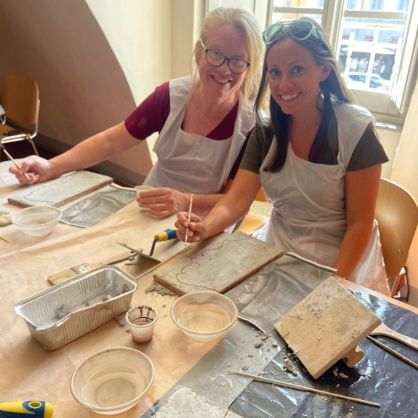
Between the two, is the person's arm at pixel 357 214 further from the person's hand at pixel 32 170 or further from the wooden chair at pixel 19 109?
the wooden chair at pixel 19 109

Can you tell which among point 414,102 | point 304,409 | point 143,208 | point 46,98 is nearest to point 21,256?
point 143,208

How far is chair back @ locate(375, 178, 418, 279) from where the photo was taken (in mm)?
1309

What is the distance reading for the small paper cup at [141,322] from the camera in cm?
75

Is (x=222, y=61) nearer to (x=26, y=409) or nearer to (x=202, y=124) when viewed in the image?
(x=202, y=124)

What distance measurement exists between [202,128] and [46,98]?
268 centimetres

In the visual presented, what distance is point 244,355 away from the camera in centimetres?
75

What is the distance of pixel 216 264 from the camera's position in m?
0.99

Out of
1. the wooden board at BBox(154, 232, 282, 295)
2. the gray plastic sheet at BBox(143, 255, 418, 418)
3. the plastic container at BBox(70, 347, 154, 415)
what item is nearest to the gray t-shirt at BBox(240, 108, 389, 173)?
the wooden board at BBox(154, 232, 282, 295)

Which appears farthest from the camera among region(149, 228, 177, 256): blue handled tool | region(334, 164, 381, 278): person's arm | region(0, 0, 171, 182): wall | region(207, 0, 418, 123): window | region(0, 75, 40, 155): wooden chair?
region(0, 75, 40, 155): wooden chair

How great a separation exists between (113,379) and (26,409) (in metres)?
0.14

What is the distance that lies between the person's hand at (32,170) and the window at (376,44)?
172 centimetres

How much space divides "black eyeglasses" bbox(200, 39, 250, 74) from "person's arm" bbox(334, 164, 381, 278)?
544mm

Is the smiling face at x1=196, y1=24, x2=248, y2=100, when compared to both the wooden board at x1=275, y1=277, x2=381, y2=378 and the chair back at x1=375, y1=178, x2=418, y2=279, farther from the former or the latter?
the wooden board at x1=275, y1=277, x2=381, y2=378

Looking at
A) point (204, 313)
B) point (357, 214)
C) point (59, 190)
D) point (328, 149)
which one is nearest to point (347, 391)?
point (204, 313)
